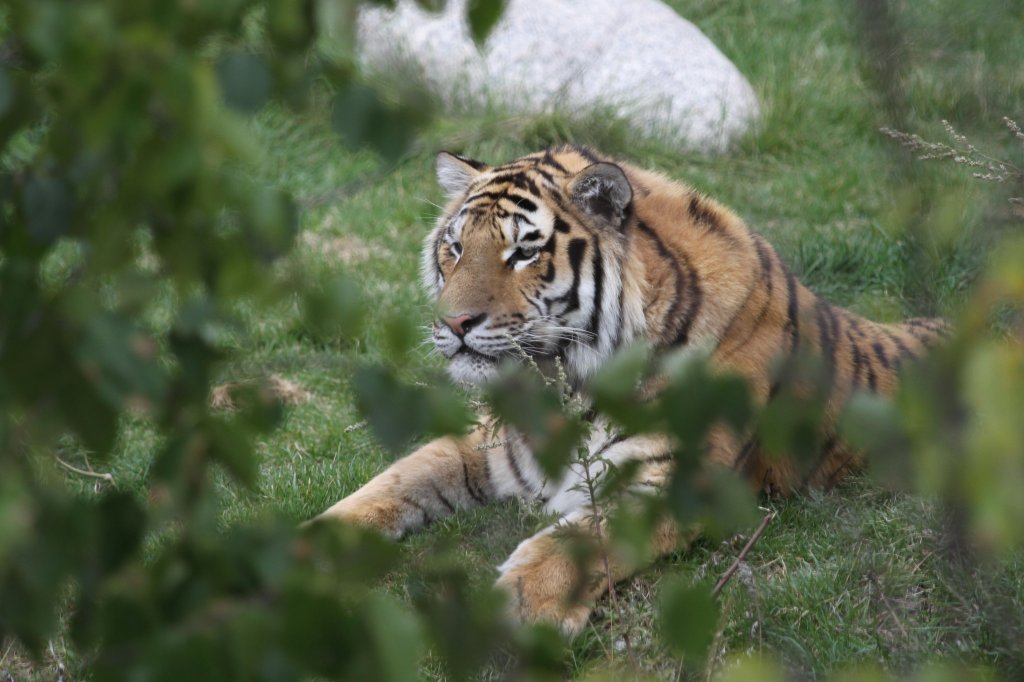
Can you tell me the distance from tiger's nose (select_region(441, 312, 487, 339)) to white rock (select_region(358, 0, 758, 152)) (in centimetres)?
373

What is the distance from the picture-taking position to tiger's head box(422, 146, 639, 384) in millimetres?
3760

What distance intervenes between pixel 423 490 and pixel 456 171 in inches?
46.4

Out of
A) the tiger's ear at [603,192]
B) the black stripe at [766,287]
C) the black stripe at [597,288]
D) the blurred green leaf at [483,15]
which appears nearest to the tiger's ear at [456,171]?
the tiger's ear at [603,192]

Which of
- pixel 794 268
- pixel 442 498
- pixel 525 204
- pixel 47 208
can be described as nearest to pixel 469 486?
pixel 442 498

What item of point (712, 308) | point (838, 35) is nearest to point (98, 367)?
point (712, 308)

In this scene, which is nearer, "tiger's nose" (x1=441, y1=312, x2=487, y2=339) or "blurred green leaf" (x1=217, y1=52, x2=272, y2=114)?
"blurred green leaf" (x1=217, y1=52, x2=272, y2=114)

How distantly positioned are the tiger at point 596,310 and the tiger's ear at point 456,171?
0.21 meters

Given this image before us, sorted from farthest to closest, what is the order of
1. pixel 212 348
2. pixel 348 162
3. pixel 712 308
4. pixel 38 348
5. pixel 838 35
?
1. pixel 838 35
2. pixel 348 162
3. pixel 712 308
4. pixel 212 348
5. pixel 38 348

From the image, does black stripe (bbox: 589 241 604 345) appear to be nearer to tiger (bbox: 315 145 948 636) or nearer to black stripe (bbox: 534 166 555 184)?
tiger (bbox: 315 145 948 636)

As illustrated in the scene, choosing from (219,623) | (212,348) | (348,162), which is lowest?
(348,162)

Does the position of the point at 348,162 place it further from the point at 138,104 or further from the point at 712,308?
the point at 138,104

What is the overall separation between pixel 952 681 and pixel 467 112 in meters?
6.85

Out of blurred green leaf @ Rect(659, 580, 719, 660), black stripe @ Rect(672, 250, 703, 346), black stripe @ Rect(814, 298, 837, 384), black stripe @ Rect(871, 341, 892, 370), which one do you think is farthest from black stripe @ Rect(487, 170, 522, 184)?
blurred green leaf @ Rect(659, 580, 719, 660)

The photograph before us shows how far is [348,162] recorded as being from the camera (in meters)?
7.38
